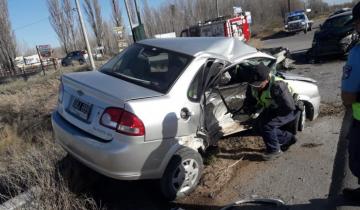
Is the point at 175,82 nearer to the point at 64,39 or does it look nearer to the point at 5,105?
the point at 5,105

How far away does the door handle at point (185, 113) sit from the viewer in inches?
162

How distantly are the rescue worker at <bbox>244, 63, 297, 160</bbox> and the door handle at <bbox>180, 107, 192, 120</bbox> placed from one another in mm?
1080

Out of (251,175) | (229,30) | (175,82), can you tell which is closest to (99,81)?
(175,82)

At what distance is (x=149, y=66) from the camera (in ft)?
15.2

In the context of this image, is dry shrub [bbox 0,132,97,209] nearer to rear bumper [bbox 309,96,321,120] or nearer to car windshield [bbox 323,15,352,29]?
rear bumper [bbox 309,96,321,120]

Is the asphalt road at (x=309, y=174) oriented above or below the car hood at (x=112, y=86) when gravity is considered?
below

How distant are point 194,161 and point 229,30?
26.3 m

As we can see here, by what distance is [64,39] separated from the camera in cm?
4388

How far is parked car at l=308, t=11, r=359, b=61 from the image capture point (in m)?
13.8

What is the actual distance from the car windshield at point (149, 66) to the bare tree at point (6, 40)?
111 feet

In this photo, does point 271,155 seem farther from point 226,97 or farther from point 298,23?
point 298,23

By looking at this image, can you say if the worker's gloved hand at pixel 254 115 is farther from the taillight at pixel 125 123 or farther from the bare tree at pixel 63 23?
the bare tree at pixel 63 23

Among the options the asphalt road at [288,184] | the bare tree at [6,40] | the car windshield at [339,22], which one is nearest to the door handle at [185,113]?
the asphalt road at [288,184]

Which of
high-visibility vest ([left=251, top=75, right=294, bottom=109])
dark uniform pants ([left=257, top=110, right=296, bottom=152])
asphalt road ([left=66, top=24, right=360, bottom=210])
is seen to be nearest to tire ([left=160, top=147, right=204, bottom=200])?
asphalt road ([left=66, top=24, right=360, bottom=210])
